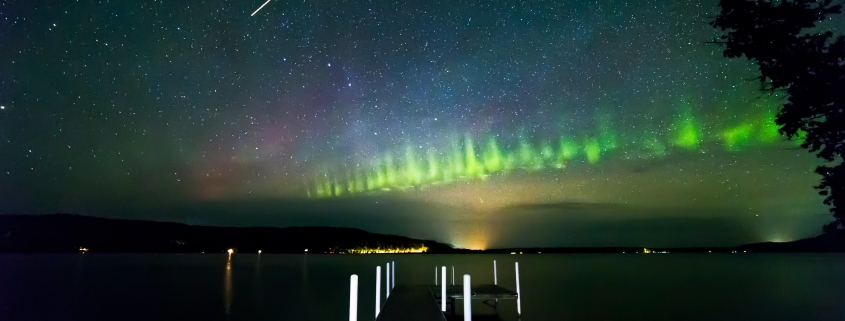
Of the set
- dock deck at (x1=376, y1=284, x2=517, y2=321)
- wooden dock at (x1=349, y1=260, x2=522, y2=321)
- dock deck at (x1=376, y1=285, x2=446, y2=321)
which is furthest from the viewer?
dock deck at (x1=376, y1=284, x2=517, y2=321)

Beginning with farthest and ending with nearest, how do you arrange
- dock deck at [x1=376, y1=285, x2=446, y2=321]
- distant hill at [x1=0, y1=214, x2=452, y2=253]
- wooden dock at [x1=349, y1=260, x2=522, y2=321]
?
distant hill at [x1=0, y1=214, x2=452, y2=253] < dock deck at [x1=376, y1=285, x2=446, y2=321] < wooden dock at [x1=349, y1=260, x2=522, y2=321]

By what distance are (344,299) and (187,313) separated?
849cm

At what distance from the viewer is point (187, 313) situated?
2475 cm

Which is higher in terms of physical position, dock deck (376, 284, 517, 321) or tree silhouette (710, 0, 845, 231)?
tree silhouette (710, 0, 845, 231)

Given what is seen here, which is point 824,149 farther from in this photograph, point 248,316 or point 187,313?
point 187,313

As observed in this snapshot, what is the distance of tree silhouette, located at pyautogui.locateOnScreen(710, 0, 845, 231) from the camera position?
10.2 meters

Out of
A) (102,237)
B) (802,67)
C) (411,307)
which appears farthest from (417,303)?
(102,237)

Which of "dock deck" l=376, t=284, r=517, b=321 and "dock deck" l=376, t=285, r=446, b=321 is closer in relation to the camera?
"dock deck" l=376, t=285, r=446, b=321

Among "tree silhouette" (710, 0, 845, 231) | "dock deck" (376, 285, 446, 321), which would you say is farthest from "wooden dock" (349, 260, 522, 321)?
"tree silhouette" (710, 0, 845, 231)

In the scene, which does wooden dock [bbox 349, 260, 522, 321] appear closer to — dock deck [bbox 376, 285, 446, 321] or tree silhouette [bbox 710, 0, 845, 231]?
dock deck [bbox 376, 285, 446, 321]

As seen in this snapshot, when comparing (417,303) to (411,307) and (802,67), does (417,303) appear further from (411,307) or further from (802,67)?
(802,67)

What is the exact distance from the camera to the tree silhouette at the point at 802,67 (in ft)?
33.6

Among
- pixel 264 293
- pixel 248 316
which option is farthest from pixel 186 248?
pixel 248 316

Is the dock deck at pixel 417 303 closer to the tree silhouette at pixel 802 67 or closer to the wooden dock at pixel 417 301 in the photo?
the wooden dock at pixel 417 301
